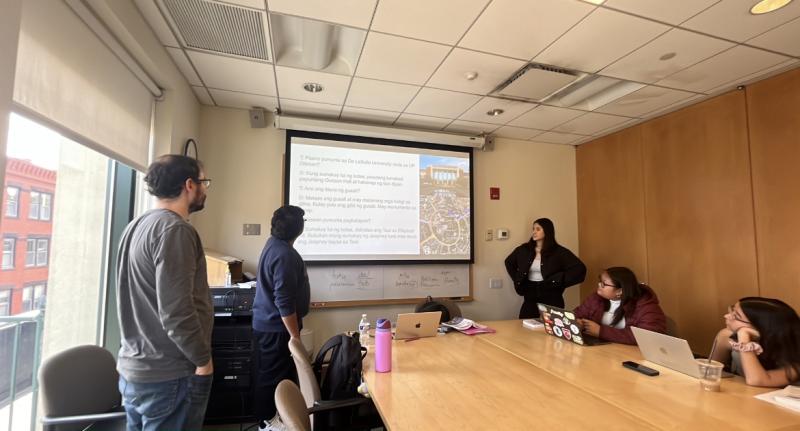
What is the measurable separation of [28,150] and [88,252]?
803mm

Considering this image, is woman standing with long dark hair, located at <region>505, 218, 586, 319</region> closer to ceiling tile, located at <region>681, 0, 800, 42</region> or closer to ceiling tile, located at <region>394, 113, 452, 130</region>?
ceiling tile, located at <region>394, 113, 452, 130</region>

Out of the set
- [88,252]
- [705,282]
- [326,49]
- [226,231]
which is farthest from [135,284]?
[705,282]

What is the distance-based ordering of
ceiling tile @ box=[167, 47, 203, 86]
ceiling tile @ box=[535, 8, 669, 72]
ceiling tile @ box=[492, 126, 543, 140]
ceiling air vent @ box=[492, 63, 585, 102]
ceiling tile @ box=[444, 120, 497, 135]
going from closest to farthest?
ceiling tile @ box=[535, 8, 669, 72] < ceiling tile @ box=[167, 47, 203, 86] < ceiling air vent @ box=[492, 63, 585, 102] < ceiling tile @ box=[444, 120, 497, 135] < ceiling tile @ box=[492, 126, 543, 140]

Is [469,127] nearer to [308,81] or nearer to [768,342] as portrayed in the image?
[308,81]

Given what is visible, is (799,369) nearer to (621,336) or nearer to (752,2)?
(621,336)

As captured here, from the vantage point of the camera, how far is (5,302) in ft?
4.84

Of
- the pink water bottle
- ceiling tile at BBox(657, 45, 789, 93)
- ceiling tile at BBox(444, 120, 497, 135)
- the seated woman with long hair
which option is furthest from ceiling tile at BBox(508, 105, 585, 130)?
the pink water bottle

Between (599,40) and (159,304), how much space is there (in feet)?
9.06

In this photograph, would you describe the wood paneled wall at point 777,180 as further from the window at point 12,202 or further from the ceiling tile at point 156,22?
the window at point 12,202

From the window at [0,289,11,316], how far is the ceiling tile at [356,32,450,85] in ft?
7.11

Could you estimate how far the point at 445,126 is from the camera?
3914mm

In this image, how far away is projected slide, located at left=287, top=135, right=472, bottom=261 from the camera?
11.6ft

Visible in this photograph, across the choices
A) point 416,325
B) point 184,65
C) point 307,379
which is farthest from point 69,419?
point 184,65

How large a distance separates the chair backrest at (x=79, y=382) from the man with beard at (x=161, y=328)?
9.6 inches
